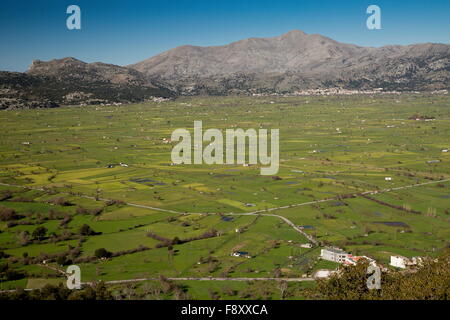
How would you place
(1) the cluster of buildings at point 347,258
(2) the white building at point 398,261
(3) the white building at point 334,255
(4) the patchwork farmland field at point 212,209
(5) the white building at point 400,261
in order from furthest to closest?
1. (4) the patchwork farmland field at point 212,209
2. (3) the white building at point 334,255
3. (2) the white building at point 398,261
4. (1) the cluster of buildings at point 347,258
5. (5) the white building at point 400,261

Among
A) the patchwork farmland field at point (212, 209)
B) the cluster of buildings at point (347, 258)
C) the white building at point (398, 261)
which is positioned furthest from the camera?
the patchwork farmland field at point (212, 209)

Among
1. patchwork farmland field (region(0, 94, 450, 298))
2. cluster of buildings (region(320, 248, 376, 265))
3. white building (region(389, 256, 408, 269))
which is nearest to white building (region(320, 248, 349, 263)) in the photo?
cluster of buildings (region(320, 248, 376, 265))

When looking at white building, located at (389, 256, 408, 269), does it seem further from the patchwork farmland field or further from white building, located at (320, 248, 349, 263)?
white building, located at (320, 248, 349, 263)

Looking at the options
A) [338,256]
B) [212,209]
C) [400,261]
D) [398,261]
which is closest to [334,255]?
[338,256]

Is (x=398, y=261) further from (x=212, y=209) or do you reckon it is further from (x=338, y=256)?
(x=212, y=209)

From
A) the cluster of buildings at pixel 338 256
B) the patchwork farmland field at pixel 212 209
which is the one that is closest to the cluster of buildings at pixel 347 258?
the cluster of buildings at pixel 338 256

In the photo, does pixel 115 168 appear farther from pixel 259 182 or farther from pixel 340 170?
pixel 340 170

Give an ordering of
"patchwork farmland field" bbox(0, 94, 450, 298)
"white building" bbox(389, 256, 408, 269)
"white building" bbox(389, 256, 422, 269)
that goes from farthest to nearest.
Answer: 1. "patchwork farmland field" bbox(0, 94, 450, 298)
2. "white building" bbox(389, 256, 408, 269)
3. "white building" bbox(389, 256, 422, 269)

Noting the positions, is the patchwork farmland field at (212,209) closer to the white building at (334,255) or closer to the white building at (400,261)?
the white building at (400,261)
